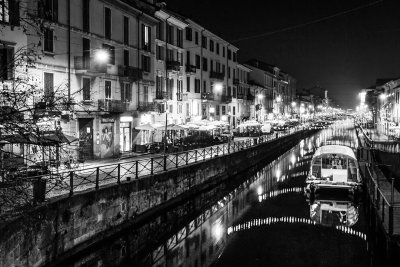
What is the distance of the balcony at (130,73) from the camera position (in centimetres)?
3369

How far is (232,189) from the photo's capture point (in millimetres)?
32719

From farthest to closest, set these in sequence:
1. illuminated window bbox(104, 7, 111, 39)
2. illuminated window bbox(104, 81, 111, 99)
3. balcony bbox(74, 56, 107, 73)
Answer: illuminated window bbox(104, 7, 111, 39) → illuminated window bbox(104, 81, 111, 99) → balcony bbox(74, 56, 107, 73)

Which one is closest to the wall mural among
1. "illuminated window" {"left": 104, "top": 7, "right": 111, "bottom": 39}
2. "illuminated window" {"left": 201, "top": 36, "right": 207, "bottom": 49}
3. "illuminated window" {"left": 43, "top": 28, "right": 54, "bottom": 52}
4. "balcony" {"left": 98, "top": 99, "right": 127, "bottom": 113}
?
"balcony" {"left": 98, "top": 99, "right": 127, "bottom": 113}

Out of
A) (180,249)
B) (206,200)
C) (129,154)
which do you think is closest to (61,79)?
(129,154)

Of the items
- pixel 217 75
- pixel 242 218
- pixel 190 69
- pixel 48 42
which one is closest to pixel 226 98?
pixel 217 75

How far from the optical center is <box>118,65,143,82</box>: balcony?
111 feet

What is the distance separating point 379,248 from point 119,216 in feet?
37.4

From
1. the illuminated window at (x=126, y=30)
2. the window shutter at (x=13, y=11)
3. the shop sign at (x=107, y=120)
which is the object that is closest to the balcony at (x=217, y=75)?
the illuminated window at (x=126, y=30)

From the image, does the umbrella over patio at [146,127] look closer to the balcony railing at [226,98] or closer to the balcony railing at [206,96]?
the balcony railing at [206,96]

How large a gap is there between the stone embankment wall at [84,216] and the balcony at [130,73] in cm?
1090

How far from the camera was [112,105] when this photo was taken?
102 ft

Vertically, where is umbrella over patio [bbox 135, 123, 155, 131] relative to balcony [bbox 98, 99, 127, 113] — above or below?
below

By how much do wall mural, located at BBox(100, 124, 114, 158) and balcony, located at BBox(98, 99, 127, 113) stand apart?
54.3 inches

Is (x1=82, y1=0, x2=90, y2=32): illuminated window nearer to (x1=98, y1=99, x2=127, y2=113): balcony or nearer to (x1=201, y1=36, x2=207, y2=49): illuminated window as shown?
(x1=98, y1=99, x2=127, y2=113): balcony
